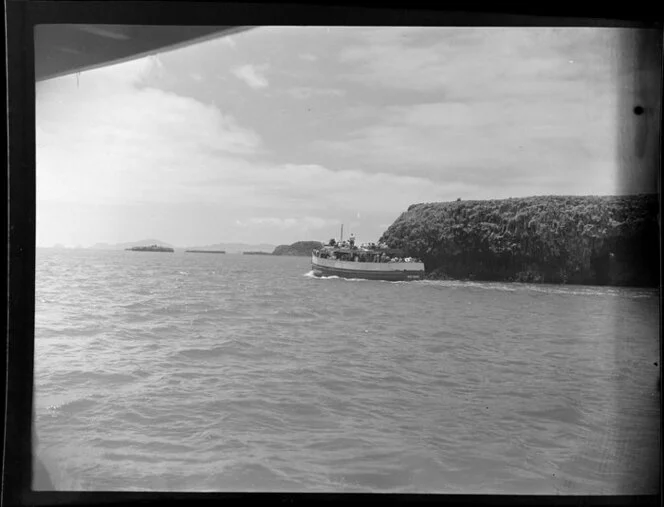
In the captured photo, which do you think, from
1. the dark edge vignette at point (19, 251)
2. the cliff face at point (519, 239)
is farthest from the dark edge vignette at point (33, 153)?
the cliff face at point (519, 239)

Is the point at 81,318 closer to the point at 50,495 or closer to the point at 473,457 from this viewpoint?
the point at 50,495

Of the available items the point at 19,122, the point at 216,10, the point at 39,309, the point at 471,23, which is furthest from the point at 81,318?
the point at 471,23

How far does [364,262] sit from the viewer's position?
80.0 inches

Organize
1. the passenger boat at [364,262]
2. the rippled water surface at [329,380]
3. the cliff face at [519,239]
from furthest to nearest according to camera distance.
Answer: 1. the passenger boat at [364,262]
2. the cliff face at [519,239]
3. the rippled water surface at [329,380]

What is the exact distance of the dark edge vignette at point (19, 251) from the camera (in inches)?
47.3

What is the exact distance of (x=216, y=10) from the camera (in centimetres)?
126

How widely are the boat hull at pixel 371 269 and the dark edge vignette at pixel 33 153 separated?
3.11ft

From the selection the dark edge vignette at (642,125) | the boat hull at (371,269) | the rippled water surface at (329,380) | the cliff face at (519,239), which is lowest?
the rippled water surface at (329,380)

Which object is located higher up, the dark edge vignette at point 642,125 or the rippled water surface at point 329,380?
the dark edge vignette at point 642,125

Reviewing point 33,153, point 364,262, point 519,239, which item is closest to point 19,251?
point 33,153

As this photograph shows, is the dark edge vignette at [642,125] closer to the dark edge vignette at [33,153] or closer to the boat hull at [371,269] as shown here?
the dark edge vignette at [33,153]

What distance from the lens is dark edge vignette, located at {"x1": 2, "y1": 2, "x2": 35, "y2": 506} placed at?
1.20m

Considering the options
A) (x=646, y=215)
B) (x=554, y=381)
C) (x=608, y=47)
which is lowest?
(x=554, y=381)

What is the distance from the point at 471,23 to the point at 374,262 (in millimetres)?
1053
